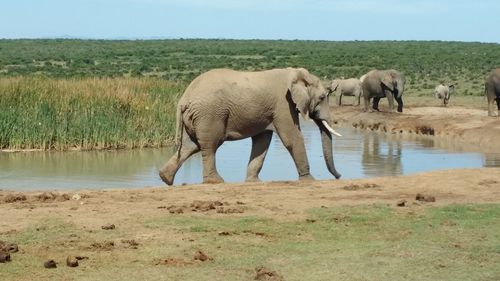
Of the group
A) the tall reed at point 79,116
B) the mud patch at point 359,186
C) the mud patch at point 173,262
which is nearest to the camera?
the mud patch at point 173,262

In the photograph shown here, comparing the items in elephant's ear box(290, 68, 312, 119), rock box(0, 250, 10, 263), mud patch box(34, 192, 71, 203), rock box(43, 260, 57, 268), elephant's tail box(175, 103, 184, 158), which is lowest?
mud patch box(34, 192, 71, 203)

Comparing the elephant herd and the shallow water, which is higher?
the elephant herd

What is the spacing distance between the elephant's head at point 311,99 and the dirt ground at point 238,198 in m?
1.69

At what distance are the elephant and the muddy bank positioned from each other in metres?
10.00

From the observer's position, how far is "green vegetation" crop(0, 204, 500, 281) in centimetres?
830

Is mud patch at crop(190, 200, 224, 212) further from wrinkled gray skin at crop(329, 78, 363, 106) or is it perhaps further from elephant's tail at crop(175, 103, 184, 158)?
wrinkled gray skin at crop(329, 78, 363, 106)

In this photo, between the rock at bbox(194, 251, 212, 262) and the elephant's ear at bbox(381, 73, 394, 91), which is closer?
the rock at bbox(194, 251, 212, 262)

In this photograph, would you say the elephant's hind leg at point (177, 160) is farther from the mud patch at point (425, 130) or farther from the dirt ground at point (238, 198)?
the mud patch at point (425, 130)

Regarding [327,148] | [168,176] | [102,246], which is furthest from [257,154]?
[102,246]

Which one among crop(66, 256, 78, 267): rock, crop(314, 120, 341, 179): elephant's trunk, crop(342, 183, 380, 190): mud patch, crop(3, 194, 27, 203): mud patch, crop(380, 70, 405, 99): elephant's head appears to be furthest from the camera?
crop(380, 70, 405, 99): elephant's head

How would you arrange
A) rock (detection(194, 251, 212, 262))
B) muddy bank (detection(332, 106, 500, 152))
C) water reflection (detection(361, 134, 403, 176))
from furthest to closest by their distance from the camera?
muddy bank (detection(332, 106, 500, 152)), water reflection (detection(361, 134, 403, 176)), rock (detection(194, 251, 212, 262))

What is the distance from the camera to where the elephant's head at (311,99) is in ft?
49.0

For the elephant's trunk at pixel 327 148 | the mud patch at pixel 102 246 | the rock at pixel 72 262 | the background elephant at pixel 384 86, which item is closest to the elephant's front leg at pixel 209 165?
the elephant's trunk at pixel 327 148

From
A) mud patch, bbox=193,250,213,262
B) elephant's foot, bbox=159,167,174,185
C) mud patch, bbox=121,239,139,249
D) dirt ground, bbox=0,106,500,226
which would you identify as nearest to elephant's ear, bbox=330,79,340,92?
elephant's foot, bbox=159,167,174,185
